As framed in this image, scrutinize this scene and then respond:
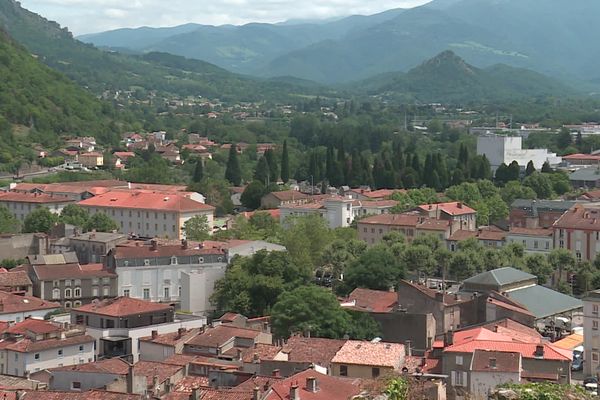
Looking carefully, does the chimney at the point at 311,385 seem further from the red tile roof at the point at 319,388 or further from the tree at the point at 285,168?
the tree at the point at 285,168

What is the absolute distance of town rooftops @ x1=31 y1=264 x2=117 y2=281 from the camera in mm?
45000

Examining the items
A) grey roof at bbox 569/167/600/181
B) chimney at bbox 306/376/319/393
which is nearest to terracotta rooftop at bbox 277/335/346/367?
chimney at bbox 306/376/319/393

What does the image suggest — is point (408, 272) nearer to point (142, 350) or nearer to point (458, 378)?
point (142, 350)

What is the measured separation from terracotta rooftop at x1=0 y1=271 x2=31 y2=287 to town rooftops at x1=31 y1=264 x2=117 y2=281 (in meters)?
0.48

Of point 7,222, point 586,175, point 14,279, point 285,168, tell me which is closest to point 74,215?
point 7,222

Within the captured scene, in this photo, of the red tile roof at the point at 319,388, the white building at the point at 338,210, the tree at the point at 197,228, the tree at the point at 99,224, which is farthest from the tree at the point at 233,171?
the red tile roof at the point at 319,388

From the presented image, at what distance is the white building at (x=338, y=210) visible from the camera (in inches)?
2756

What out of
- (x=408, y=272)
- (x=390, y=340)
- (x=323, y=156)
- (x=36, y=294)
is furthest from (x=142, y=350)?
(x=323, y=156)

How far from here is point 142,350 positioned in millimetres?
35188

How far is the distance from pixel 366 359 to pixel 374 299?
35.6ft

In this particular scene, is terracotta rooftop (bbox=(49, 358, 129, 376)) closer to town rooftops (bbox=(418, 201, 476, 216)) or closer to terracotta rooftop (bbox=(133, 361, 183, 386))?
terracotta rooftop (bbox=(133, 361, 183, 386))

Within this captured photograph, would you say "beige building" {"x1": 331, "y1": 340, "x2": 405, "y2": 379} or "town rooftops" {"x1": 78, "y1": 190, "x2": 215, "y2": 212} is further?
"town rooftops" {"x1": 78, "y1": 190, "x2": 215, "y2": 212}

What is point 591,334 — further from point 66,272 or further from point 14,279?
point 14,279

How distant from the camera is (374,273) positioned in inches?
1779
